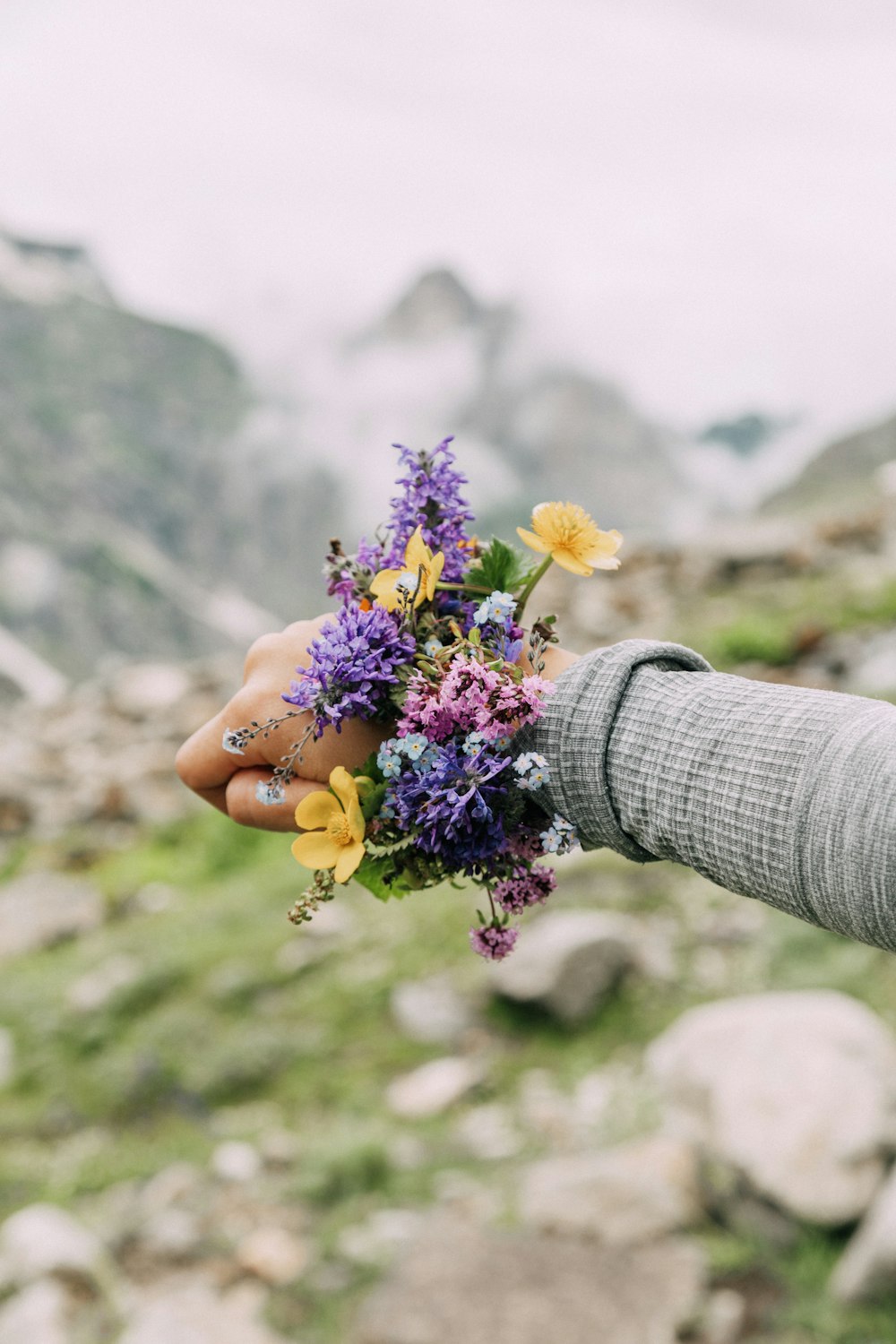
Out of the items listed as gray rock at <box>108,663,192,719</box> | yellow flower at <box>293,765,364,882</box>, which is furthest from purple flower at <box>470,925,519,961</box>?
gray rock at <box>108,663,192,719</box>

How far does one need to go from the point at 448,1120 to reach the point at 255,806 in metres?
3.49

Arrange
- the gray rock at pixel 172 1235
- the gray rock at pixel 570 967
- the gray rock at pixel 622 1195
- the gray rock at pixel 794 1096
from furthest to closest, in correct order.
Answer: the gray rock at pixel 570 967 → the gray rock at pixel 172 1235 → the gray rock at pixel 622 1195 → the gray rock at pixel 794 1096

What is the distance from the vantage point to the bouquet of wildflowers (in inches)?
63.4

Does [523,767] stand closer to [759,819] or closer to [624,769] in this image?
[624,769]

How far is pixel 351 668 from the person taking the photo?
1614 millimetres

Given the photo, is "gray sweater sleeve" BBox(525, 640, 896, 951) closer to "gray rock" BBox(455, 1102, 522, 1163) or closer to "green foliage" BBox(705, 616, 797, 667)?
"gray rock" BBox(455, 1102, 522, 1163)

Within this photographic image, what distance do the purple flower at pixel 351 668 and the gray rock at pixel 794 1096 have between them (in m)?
2.97

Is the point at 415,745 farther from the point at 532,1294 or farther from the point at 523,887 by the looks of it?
the point at 532,1294

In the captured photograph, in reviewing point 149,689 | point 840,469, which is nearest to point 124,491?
point 840,469

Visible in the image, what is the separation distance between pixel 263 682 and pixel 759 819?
873 millimetres

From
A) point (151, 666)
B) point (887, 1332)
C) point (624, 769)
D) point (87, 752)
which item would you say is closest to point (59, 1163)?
point (887, 1332)

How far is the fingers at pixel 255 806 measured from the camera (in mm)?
1752

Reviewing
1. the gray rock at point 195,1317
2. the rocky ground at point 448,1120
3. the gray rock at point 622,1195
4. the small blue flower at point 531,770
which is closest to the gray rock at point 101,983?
the rocky ground at point 448,1120

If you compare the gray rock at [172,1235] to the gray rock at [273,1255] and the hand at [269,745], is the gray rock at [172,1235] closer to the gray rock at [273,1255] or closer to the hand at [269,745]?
the gray rock at [273,1255]
